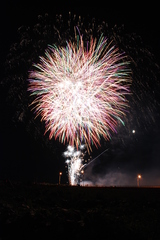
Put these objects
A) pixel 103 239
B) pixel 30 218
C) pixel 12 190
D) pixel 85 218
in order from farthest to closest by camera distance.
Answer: pixel 12 190, pixel 85 218, pixel 30 218, pixel 103 239

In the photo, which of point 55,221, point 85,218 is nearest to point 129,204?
point 85,218

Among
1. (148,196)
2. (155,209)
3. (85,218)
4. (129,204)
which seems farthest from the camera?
(148,196)

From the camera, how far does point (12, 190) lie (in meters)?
15.9

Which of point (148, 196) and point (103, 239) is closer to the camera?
point (103, 239)

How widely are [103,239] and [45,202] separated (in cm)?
630

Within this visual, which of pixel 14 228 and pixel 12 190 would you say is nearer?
pixel 14 228

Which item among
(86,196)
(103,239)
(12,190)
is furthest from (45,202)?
(103,239)

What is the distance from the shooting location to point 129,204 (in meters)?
12.3

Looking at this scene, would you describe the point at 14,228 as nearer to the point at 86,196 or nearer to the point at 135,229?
the point at 135,229

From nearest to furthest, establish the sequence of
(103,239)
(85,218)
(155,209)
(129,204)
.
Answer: (103,239)
(85,218)
(155,209)
(129,204)

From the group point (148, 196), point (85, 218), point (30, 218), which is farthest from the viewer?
point (148, 196)

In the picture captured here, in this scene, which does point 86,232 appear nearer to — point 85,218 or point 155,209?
point 85,218

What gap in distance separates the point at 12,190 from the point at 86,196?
5.19 meters

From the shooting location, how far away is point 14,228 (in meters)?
7.17
